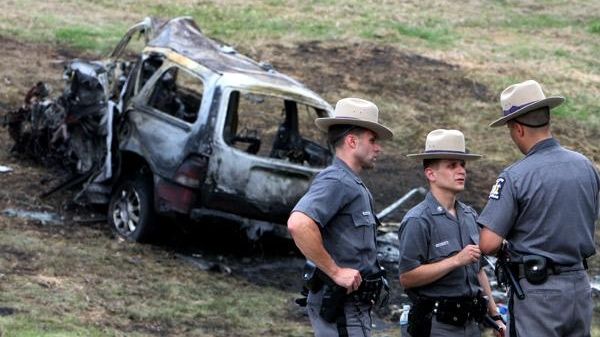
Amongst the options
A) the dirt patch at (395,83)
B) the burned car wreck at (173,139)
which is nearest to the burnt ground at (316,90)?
the dirt patch at (395,83)

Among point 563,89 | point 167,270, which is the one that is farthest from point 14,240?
point 563,89

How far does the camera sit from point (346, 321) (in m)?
5.68

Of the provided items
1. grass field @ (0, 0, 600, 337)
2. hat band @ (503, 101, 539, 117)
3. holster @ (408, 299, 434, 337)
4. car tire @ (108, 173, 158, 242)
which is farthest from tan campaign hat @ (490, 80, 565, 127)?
car tire @ (108, 173, 158, 242)

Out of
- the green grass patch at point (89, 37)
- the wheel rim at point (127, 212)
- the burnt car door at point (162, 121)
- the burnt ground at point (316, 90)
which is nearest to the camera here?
the burnt car door at point (162, 121)

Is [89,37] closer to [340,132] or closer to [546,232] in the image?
[340,132]

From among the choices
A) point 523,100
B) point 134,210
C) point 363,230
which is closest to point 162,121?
point 134,210

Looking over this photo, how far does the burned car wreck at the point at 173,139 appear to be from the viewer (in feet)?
35.3

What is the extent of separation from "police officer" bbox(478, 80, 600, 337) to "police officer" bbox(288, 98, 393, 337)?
590 mm

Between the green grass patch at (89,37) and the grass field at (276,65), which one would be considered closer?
the grass field at (276,65)

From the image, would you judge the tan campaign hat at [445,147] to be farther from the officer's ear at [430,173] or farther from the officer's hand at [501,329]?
the officer's hand at [501,329]

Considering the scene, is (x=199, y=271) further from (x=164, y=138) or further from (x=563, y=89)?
(x=563, y=89)

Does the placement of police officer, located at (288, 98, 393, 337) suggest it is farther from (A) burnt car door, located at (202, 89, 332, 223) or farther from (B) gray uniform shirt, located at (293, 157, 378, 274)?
(A) burnt car door, located at (202, 89, 332, 223)

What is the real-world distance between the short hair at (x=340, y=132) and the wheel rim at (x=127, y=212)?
5616 millimetres

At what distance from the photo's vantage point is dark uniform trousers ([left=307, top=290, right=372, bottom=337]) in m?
5.66
